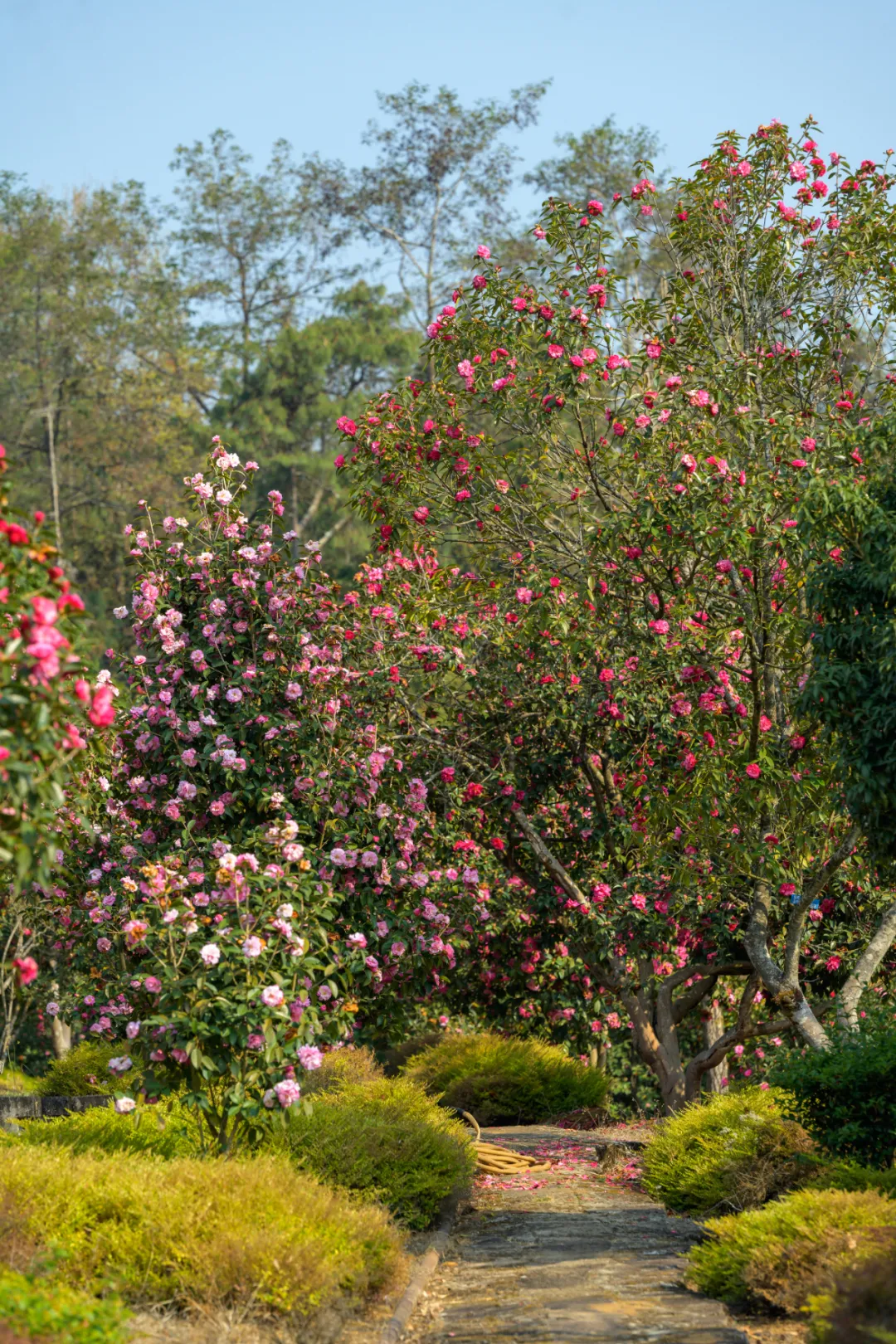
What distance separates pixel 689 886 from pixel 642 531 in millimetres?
3233

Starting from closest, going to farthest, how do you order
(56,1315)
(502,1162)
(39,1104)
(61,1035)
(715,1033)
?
1. (56,1315)
2. (502,1162)
3. (39,1104)
4. (715,1033)
5. (61,1035)

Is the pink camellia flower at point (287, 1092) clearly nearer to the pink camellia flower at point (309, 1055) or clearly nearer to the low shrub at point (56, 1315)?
the pink camellia flower at point (309, 1055)

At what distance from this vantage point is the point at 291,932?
246 inches

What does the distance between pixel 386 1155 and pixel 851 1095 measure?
2.54 meters

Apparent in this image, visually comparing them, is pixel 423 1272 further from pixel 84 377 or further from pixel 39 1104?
pixel 84 377

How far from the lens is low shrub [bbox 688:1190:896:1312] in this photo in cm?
501

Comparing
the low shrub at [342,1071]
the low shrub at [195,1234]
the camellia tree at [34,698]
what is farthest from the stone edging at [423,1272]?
the camellia tree at [34,698]

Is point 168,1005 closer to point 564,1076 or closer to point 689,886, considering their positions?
point 689,886

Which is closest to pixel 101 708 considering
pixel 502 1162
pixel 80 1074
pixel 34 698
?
pixel 34 698

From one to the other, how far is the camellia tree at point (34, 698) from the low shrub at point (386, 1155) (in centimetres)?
261

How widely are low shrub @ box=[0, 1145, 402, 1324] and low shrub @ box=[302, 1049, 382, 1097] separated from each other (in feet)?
13.4

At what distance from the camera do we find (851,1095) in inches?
247

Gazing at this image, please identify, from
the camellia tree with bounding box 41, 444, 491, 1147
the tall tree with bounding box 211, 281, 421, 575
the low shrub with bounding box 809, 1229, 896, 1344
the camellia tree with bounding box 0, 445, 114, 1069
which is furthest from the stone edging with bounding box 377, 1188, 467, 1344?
the tall tree with bounding box 211, 281, 421, 575

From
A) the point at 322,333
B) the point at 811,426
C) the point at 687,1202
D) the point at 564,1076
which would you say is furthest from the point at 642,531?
the point at 322,333
